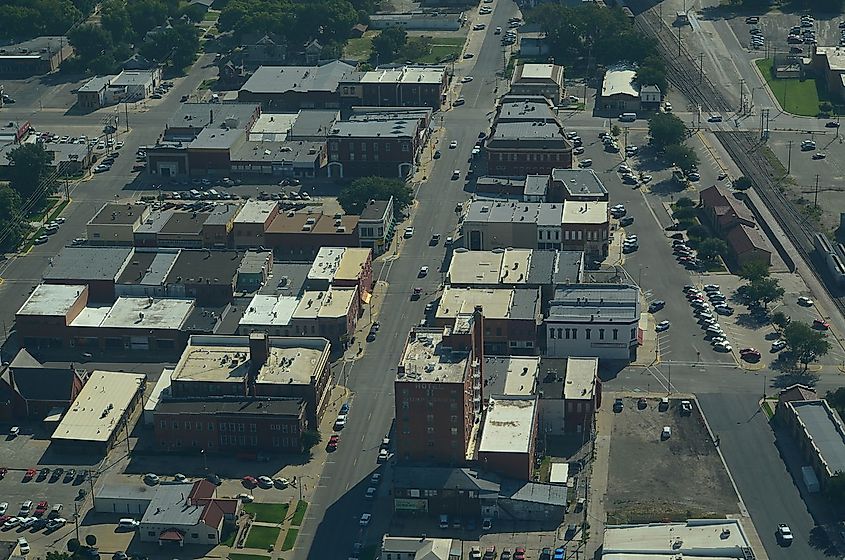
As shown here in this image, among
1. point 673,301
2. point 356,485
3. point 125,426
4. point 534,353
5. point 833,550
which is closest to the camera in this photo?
point 833,550

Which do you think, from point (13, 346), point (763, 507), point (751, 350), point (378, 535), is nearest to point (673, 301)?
point (751, 350)

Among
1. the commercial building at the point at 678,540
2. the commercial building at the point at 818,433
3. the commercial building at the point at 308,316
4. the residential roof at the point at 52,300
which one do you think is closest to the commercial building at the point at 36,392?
the residential roof at the point at 52,300

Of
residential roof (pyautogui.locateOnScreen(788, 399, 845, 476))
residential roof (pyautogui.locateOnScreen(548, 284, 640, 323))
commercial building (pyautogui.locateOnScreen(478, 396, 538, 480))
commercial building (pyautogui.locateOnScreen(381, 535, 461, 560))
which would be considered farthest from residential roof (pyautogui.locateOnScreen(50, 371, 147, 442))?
residential roof (pyautogui.locateOnScreen(788, 399, 845, 476))

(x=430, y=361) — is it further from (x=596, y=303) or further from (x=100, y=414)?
(x=100, y=414)

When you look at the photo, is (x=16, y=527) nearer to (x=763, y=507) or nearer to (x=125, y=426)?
(x=125, y=426)

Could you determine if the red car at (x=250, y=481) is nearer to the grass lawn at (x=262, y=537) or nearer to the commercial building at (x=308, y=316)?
the grass lawn at (x=262, y=537)

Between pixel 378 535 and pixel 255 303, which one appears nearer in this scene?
pixel 378 535

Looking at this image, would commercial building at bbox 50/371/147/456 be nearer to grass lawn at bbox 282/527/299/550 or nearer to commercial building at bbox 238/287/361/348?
commercial building at bbox 238/287/361/348
